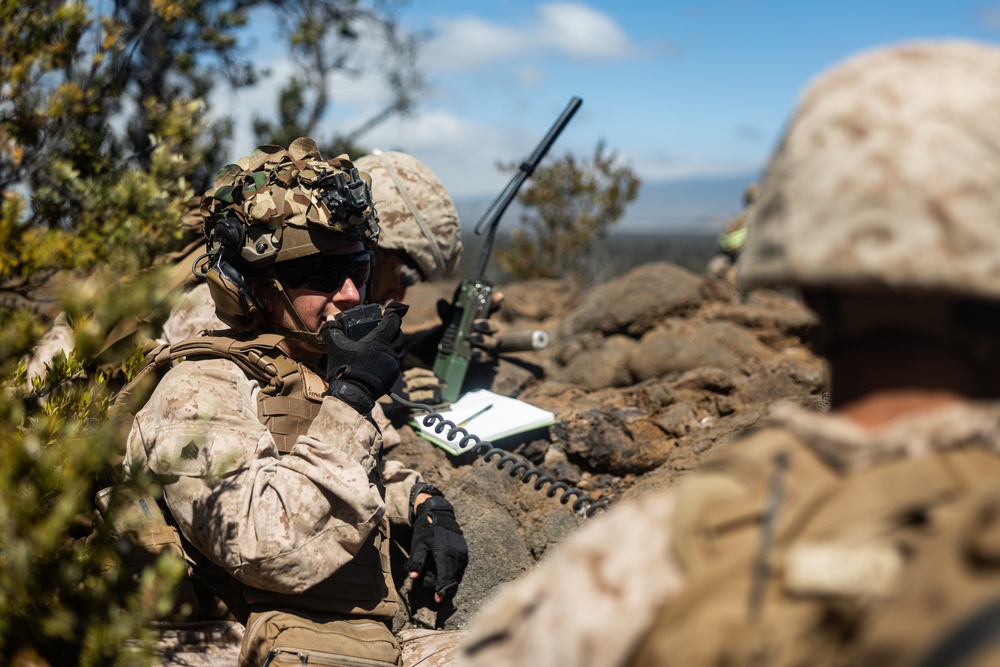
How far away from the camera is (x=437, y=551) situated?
3.51 meters

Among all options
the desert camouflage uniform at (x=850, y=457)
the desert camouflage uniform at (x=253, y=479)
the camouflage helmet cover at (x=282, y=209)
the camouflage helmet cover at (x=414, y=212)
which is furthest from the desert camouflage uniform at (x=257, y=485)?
the camouflage helmet cover at (x=414, y=212)

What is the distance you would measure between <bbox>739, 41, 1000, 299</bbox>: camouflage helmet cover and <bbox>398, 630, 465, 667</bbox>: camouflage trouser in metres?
2.30

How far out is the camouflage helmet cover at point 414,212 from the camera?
16.1 ft

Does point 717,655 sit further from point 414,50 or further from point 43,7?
point 414,50

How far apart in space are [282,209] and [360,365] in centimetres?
65

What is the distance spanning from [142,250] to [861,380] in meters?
3.90

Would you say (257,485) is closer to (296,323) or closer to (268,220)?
(296,323)

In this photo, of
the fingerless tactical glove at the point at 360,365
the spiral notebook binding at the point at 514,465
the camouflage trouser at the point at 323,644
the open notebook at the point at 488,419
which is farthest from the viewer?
the open notebook at the point at 488,419

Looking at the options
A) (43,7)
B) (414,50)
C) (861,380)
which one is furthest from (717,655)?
(414,50)

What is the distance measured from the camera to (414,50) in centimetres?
1620

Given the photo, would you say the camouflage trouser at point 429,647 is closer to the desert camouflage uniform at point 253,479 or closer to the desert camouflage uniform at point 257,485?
the desert camouflage uniform at point 257,485

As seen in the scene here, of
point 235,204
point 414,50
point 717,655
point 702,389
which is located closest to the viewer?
point 717,655

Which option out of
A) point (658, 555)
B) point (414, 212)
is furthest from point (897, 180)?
point (414, 212)

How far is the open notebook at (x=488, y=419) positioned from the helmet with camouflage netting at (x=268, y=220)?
4.78 ft
